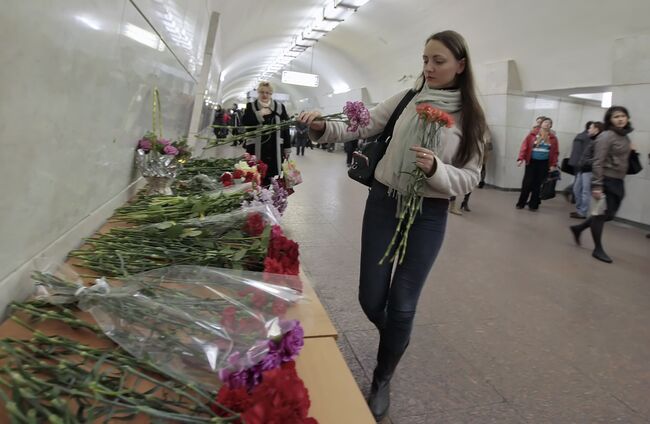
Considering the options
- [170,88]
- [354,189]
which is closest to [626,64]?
[354,189]

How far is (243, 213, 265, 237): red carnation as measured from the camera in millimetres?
1654

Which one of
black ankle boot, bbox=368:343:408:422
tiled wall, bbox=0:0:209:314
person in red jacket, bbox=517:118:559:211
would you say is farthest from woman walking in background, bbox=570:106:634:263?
tiled wall, bbox=0:0:209:314

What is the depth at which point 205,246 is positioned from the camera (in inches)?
61.1

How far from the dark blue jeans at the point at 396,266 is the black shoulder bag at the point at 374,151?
0.07 meters

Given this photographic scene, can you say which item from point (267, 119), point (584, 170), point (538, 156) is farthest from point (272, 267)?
point (538, 156)

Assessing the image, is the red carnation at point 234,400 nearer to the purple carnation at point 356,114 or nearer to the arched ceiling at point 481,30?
the purple carnation at point 356,114

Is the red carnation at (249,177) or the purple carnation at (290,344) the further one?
the red carnation at (249,177)

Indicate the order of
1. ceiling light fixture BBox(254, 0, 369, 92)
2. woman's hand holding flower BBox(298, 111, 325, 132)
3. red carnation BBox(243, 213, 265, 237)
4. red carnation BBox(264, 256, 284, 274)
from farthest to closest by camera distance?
ceiling light fixture BBox(254, 0, 369, 92), woman's hand holding flower BBox(298, 111, 325, 132), red carnation BBox(243, 213, 265, 237), red carnation BBox(264, 256, 284, 274)

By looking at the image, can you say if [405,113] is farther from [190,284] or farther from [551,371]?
[551,371]

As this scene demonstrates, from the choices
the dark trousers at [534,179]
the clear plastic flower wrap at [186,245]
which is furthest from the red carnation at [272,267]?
the dark trousers at [534,179]

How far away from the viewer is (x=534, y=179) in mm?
8445

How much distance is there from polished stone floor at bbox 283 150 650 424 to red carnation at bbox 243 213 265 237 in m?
1.09

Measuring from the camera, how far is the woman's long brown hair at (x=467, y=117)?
1.73 meters

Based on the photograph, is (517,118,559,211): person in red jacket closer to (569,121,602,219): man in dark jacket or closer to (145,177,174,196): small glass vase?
(569,121,602,219): man in dark jacket
